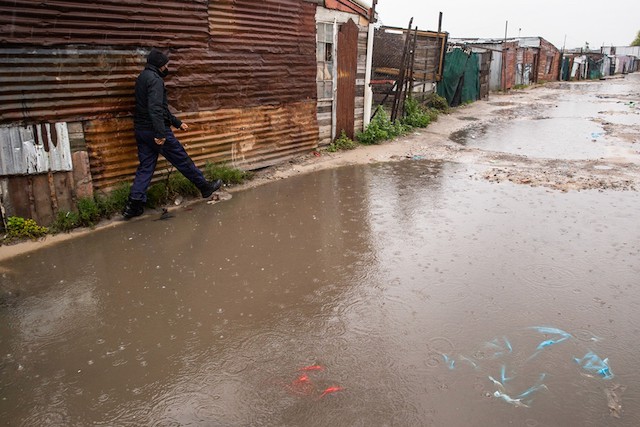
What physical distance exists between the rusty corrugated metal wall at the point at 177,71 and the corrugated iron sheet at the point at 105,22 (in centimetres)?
1

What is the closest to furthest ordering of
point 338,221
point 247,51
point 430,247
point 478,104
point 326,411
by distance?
point 326,411 → point 430,247 → point 338,221 → point 247,51 → point 478,104

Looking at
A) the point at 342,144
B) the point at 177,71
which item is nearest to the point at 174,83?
the point at 177,71

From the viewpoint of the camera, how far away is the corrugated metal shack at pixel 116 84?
5.14 meters

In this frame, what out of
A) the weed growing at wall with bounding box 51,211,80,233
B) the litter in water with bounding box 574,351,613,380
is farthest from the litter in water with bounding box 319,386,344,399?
the weed growing at wall with bounding box 51,211,80,233

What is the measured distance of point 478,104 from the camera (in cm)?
2061

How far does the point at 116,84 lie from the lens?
5.89m

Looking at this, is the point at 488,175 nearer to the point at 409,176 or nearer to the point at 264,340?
the point at 409,176

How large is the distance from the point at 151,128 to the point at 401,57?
10.8 m

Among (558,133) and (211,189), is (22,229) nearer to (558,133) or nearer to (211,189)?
(211,189)

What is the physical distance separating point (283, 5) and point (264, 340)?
644cm

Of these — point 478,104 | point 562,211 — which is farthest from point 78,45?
point 478,104

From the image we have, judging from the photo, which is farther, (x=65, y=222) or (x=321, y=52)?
(x=321, y=52)

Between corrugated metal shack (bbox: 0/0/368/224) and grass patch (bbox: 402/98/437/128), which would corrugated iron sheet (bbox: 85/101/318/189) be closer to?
corrugated metal shack (bbox: 0/0/368/224)

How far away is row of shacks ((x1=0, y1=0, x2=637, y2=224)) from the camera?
518 cm
